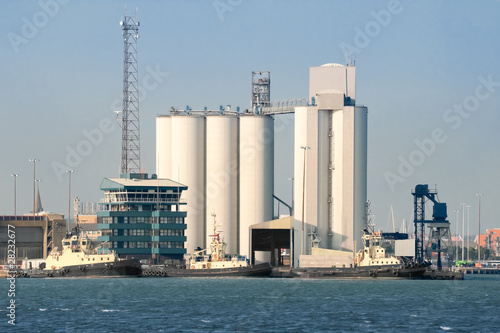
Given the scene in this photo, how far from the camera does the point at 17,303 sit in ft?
Answer: 427

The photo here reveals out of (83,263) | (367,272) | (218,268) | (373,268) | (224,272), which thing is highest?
(83,263)

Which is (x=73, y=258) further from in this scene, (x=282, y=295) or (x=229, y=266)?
(x=282, y=295)

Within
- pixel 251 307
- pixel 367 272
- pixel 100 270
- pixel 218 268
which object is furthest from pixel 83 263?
pixel 251 307

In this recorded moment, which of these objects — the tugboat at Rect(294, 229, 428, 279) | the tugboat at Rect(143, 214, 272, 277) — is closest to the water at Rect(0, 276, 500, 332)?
the tugboat at Rect(294, 229, 428, 279)

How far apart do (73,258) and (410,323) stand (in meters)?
99.2

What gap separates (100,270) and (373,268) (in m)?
46.4

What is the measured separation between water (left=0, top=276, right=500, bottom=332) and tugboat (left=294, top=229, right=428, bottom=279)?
640 cm

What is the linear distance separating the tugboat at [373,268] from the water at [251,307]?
6.40 metres

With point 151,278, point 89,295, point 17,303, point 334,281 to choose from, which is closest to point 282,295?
point 89,295

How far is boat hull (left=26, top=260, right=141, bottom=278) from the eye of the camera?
189625 mm

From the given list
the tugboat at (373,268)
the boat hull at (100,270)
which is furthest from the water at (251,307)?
the boat hull at (100,270)

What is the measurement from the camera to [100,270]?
622ft

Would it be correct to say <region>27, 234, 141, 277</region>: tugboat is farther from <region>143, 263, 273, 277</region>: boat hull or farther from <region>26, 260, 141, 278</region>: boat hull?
<region>143, 263, 273, 277</region>: boat hull

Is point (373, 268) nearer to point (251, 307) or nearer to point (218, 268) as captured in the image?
point (218, 268)
